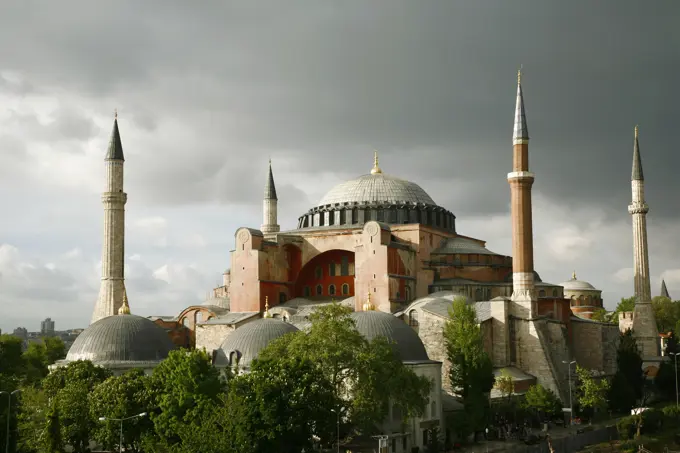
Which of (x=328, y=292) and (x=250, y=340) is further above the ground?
(x=328, y=292)

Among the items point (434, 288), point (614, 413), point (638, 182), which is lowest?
point (614, 413)

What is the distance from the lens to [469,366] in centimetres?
3653

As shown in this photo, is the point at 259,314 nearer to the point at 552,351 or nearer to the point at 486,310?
the point at 486,310

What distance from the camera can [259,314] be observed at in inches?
1884

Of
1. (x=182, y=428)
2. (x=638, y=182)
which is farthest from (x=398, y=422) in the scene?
(x=638, y=182)

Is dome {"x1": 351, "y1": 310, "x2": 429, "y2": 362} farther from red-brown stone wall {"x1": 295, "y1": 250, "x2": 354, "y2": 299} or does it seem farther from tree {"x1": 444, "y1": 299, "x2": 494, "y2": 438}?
red-brown stone wall {"x1": 295, "y1": 250, "x2": 354, "y2": 299}

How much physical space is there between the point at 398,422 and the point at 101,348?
1169cm

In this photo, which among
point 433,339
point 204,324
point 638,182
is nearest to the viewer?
point 433,339

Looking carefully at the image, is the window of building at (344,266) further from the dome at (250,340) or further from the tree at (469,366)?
the dome at (250,340)

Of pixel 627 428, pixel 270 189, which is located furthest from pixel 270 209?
pixel 627 428

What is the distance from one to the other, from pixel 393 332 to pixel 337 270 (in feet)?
57.7

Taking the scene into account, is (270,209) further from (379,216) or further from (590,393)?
(590,393)

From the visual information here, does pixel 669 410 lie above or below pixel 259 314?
below

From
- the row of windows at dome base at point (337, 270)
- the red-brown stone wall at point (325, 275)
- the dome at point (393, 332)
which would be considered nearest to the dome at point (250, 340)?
the dome at point (393, 332)
